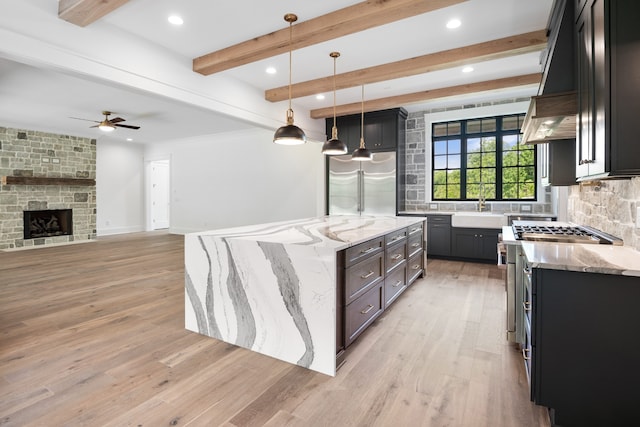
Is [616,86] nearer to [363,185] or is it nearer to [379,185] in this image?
[379,185]

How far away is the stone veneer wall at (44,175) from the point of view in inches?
285

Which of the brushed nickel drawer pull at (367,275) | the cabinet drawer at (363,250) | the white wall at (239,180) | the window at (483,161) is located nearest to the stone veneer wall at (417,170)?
the window at (483,161)

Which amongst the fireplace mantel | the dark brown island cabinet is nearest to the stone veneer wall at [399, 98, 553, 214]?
the dark brown island cabinet

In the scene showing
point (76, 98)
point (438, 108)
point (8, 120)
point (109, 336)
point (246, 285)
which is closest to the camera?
point (246, 285)

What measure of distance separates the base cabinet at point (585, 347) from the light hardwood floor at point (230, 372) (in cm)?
22

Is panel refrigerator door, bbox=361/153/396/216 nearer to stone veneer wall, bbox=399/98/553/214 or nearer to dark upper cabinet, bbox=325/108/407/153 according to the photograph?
dark upper cabinet, bbox=325/108/407/153

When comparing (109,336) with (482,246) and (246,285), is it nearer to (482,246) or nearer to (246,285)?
(246,285)

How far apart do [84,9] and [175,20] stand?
29.1 inches

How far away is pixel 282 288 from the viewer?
2385 mm

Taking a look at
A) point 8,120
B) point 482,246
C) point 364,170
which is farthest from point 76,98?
point 482,246

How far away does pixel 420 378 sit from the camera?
7.09ft

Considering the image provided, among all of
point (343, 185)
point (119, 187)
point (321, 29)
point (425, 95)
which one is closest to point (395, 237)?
point (321, 29)

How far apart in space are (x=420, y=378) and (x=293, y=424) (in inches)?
35.3

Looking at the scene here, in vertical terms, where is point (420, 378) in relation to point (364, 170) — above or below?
below
